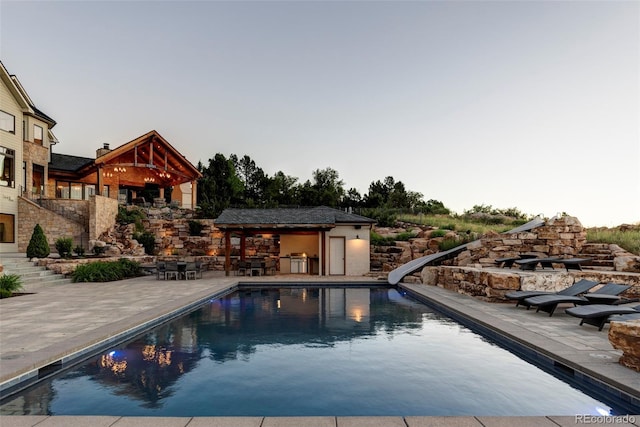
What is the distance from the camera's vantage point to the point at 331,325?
7879 mm

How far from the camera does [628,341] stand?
4008 mm

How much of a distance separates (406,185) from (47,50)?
50.6 meters

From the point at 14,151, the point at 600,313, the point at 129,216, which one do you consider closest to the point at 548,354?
the point at 600,313

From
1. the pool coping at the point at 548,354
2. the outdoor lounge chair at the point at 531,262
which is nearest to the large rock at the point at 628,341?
the pool coping at the point at 548,354

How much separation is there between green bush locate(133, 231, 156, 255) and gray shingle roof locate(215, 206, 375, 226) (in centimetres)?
614

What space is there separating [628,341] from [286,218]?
13.6 metres

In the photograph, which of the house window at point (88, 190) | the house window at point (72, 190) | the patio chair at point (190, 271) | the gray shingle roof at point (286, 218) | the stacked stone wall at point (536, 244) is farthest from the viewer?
the house window at point (88, 190)

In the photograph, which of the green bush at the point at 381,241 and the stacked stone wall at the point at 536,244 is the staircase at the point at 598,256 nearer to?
the stacked stone wall at the point at 536,244

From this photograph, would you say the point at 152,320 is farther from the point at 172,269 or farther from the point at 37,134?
Result: the point at 37,134

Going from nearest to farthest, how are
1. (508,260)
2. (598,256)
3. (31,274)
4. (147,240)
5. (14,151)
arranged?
(598,256)
(508,260)
(31,274)
(14,151)
(147,240)

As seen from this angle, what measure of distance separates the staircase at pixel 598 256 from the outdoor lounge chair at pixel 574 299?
14.1 ft

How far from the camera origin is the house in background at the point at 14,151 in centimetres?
1767

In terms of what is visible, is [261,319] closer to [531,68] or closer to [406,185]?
[531,68]

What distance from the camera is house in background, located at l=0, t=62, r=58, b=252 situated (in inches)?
696
